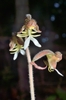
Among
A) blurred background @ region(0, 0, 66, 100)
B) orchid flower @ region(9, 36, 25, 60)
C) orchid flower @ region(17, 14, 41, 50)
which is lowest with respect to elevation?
blurred background @ region(0, 0, 66, 100)

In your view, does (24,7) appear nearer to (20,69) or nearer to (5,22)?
(20,69)

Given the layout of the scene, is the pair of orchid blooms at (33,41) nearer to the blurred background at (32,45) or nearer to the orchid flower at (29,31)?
the orchid flower at (29,31)

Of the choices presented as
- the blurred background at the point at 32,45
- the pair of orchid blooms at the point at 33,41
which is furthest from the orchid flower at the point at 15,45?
the blurred background at the point at 32,45

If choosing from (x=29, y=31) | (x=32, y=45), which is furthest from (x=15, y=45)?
(x=32, y=45)

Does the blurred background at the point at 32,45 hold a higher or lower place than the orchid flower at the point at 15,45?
lower

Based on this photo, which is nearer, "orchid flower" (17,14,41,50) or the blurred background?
"orchid flower" (17,14,41,50)

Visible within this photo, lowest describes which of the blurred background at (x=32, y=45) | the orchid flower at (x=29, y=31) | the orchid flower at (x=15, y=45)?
the blurred background at (x=32, y=45)

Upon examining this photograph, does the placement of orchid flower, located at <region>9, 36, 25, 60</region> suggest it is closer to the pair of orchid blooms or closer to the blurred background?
the pair of orchid blooms

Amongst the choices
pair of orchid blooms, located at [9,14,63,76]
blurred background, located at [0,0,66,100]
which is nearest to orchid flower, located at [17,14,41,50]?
pair of orchid blooms, located at [9,14,63,76]

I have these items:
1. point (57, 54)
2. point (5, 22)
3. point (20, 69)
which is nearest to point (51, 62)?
point (57, 54)
